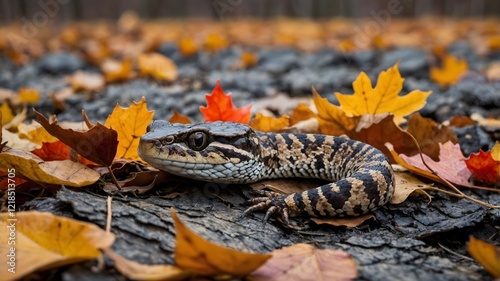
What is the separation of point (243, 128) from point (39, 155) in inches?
44.5

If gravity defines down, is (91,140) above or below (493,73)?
above

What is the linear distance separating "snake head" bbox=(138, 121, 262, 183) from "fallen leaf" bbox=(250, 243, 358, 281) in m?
0.77

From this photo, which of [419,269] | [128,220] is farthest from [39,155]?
[419,269]

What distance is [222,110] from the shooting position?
336 cm

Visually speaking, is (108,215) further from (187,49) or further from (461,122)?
(187,49)

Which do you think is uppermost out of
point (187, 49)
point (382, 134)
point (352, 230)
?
point (187, 49)

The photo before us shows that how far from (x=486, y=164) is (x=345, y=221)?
0.91 m

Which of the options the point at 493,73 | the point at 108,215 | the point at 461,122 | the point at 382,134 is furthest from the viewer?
the point at 493,73

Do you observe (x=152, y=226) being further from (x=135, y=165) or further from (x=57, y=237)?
(x=135, y=165)

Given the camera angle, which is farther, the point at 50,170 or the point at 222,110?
the point at 222,110

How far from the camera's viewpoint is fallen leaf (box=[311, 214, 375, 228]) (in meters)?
2.60

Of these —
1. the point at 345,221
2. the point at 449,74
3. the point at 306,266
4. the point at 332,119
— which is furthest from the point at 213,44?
the point at 306,266

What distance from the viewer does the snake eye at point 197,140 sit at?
2666 millimetres

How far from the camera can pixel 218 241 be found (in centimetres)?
224
